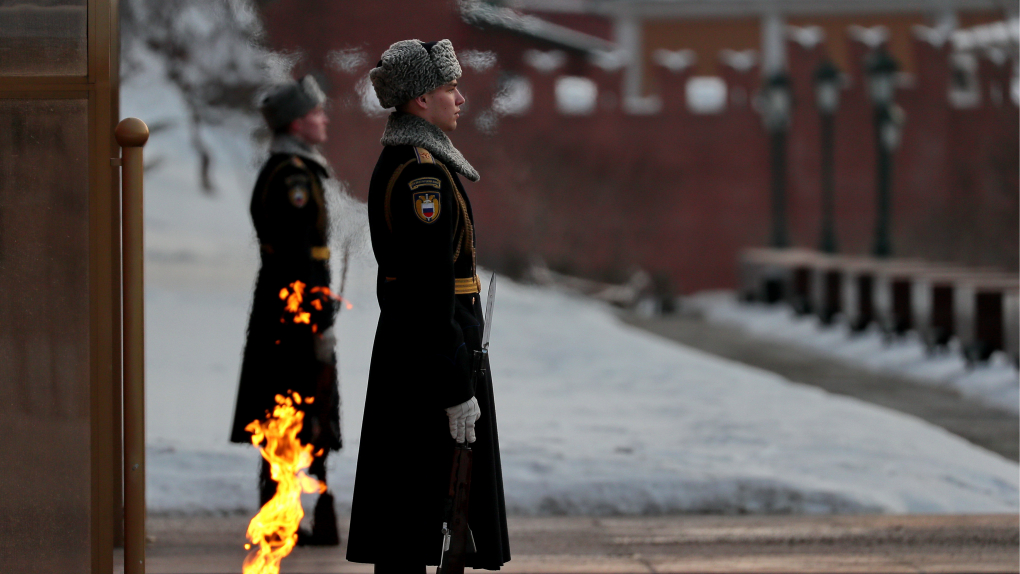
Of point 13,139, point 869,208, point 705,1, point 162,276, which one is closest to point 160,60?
point 162,276

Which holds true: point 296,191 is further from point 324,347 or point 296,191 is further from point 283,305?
point 324,347

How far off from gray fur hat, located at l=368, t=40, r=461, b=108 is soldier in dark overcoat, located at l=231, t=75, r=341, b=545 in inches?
47.0

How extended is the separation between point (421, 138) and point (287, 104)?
1.37m

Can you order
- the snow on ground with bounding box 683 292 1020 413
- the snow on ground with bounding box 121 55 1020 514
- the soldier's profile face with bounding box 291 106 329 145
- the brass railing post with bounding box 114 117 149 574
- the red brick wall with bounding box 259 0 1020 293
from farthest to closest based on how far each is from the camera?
the red brick wall with bounding box 259 0 1020 293 → the snow on ground with bounding box 683 292 1020 413 → the snow on ground with bounding box 121 55 1020 514 → the soldier's profile face with bounding box 291 106 329 145 → the brass railing post with bounding box 114 117 149 574

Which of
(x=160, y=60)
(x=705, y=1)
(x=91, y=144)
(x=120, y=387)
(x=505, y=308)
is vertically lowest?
(x=505, y=308)

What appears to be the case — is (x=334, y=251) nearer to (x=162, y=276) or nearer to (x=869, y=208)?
(x=162, y=276)

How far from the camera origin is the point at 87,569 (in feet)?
9.25

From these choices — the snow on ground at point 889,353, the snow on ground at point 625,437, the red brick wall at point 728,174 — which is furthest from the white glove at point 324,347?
the red brick wall at point 728,174

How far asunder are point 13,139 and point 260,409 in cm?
156

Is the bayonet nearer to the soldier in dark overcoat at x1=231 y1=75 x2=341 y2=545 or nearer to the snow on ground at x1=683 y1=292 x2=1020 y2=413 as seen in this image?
the soldier in dark overcoat at x1=231 y1=75 x2=341 y2=545

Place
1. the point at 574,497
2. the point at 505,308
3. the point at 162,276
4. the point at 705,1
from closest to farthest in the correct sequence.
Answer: the point at 574,497
the point at 505,308
the point at 162,276
the point at 705,1

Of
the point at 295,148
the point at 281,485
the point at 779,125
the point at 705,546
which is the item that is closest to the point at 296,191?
the point at 295,148

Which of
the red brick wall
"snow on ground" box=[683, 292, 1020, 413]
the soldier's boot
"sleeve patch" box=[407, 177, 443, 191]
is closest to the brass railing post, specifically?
"sleeve patch" box=[407, 177, 443, 191]

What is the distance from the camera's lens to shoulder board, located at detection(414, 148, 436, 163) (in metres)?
2.90
